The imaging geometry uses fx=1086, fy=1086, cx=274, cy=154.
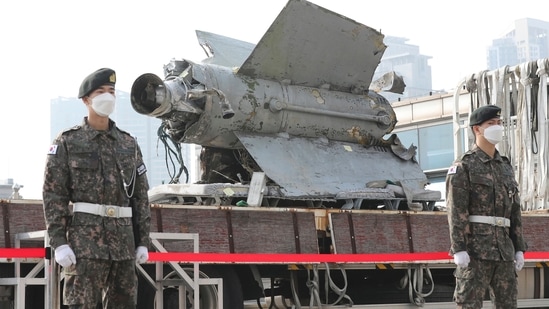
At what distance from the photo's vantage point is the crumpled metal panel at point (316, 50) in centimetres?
1212

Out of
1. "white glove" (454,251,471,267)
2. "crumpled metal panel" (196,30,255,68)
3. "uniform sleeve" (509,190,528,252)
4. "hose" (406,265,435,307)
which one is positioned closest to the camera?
"white glove" (454,251,471,267)

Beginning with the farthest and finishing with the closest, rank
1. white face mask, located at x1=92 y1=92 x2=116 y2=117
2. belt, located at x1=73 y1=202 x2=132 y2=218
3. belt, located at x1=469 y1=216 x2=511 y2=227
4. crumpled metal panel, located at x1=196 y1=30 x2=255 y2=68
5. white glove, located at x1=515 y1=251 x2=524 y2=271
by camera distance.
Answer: crumpled metal panel, located at x1=196 y1=30 x2=255 y2=68
white glove, located at x1=515 y1=251 x2=524 y2=271
belt, located at x1=469 y1=216 x2=511 y2=227
white face mask, located at x1=92 y1=92 x2=116 y2=117
belt, located at x1=73 y1=202 x2=132 y2=218

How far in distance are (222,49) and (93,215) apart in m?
6.03

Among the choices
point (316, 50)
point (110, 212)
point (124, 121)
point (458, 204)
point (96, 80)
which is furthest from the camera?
point (124, 121)

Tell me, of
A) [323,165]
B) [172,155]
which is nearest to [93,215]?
[172,155]

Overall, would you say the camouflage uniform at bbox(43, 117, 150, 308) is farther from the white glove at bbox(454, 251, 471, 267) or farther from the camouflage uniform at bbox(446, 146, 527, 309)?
the camouflage uniform at bbox(446, 146, 527, 309)

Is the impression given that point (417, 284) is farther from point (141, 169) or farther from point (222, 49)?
point (141, 169)

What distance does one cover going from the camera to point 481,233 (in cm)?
859

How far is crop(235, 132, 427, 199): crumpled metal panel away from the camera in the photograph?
Result: 1180 cm

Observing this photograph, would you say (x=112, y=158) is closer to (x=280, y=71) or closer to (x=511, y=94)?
(x=280, y=71)

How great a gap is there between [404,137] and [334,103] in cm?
1696

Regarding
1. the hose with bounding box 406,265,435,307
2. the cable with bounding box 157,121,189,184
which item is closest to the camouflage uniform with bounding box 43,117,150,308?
the cable with bounding box 157,121,189,184

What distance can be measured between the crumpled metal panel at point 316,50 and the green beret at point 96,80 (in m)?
4.89

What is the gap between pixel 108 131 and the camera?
23.7 feet
